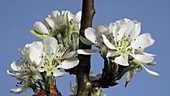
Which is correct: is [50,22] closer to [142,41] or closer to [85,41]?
[85,41]

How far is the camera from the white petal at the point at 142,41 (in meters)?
1.87

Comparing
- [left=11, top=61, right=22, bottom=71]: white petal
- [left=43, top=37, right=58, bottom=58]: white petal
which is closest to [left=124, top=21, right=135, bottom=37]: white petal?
[left=43, top=37, right=58, bottom=58]: white petal

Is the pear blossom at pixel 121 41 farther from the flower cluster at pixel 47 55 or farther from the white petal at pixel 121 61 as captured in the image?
the flower cluster at pixel 47 55

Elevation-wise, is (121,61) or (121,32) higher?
(121,32)

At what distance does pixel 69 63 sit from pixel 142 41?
381mm

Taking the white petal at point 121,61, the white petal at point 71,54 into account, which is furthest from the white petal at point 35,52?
the white petal at point 121,61

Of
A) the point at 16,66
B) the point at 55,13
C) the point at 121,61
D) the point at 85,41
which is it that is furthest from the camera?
the point at 55,13

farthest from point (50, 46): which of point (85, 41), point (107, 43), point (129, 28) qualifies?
point (129, 28)

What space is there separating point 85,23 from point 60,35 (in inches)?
8.1

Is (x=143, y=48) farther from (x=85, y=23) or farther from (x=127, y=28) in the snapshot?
(x=85, y=23)

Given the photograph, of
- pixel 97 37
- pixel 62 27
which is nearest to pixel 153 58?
pixel 97 37

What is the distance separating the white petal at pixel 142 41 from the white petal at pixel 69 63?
29 centimetres

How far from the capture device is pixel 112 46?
1.79 meters

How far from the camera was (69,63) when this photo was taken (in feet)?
5.79
